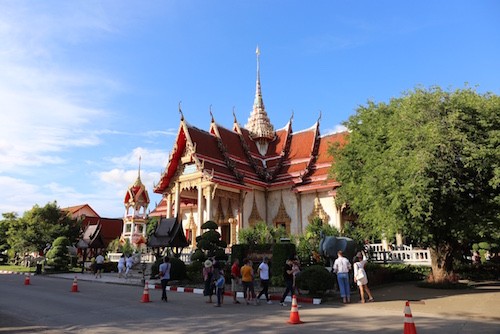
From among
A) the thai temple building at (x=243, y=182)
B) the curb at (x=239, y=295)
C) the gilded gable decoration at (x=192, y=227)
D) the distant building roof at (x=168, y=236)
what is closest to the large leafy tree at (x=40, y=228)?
the gilded gable decoration at (x=192, y=227)

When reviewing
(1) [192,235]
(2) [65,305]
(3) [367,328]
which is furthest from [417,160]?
(1) [192,235]

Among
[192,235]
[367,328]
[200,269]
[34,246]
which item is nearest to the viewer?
[367,328]

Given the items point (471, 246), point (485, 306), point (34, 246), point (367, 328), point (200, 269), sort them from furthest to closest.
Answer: point (34, 246) → point (471, 246) → point (200, 269) → point (485, 306) → point (367, 328)

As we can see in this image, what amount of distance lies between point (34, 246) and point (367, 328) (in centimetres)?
3244

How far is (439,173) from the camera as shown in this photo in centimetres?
1230

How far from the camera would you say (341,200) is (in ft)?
62.1

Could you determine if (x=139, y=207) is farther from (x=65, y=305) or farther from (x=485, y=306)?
(x=485, y=306)

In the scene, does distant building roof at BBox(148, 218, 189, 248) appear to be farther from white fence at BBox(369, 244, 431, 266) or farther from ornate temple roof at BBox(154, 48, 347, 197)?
white fence at BBox(369, 244, 431, 266)

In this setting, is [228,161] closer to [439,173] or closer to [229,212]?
[229,212]

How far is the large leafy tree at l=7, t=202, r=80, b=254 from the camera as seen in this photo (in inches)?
1278

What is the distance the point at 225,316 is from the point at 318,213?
18.7 m

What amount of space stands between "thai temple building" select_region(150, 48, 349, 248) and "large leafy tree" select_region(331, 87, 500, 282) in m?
11.1

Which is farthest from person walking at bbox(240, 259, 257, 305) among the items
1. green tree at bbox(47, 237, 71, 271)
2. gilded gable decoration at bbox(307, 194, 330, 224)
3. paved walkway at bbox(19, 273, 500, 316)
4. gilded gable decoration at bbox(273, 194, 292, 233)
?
green tree at bbox(47, 237, 71, 271)

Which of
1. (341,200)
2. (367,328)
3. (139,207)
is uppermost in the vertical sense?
(139,207)
